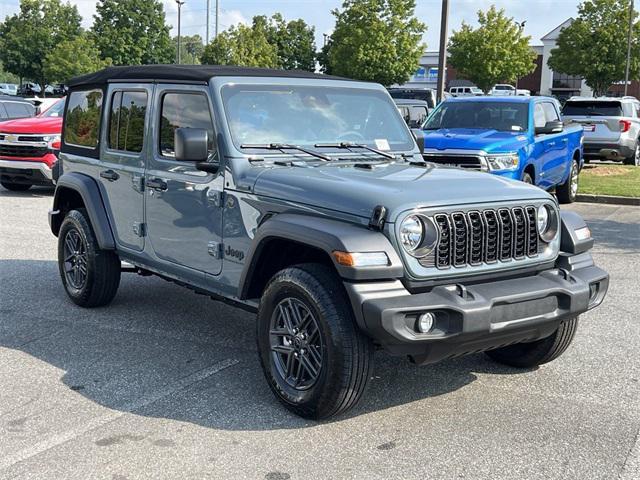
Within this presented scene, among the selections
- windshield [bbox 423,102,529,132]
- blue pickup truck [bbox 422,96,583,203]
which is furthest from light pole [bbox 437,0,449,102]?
windshield [bbox 423,102,529,132]

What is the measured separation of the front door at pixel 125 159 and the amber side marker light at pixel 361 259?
2272 mm

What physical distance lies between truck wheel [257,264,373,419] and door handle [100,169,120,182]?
2135 mm

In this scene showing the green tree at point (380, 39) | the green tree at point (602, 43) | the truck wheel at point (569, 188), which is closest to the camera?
the truck wheel at point (569, 188)

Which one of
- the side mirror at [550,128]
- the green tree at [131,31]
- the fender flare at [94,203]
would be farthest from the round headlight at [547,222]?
the green tree at [131,31]

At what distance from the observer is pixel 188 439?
4051 millimetres

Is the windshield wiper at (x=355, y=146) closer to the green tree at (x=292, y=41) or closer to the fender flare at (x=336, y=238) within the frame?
the fender flare at (x=336, y=238)

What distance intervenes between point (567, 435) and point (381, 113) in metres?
2.65

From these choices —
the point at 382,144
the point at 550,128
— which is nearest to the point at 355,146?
the point at 382,144

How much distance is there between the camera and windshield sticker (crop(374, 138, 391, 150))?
5496mm

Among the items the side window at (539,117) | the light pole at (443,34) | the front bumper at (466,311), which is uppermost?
the light pole at (443,34)

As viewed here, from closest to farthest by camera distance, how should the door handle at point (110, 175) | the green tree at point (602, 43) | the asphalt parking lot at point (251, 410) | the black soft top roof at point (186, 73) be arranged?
the asphalt parking lot at point (251, 410), the black soft top roof at point (186, 73), the door handle at point (110, 175), the green tree at point (602, 43)

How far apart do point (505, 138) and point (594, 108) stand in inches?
371

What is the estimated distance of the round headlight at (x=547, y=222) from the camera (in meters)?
4.55

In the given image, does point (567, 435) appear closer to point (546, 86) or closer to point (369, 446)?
point (369, 446)
